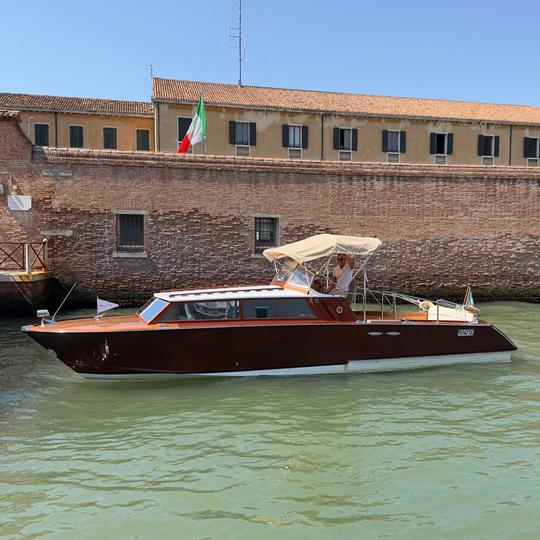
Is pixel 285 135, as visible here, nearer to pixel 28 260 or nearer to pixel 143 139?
pixel 143 139

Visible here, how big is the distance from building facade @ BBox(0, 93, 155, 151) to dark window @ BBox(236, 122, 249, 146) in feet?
16.2

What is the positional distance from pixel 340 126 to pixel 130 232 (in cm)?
1265

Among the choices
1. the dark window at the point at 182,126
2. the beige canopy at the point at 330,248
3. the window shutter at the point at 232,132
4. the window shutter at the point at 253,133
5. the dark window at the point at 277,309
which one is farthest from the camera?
the window shutter at the point at 253,133

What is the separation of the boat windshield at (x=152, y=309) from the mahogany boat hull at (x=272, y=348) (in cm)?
34

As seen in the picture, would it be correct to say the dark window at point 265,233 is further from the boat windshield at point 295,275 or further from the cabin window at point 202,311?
the cabin window at point 202,311

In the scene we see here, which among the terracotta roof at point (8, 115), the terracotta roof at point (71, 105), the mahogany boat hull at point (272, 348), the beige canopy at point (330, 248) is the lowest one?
the mahogany boat hull at point (272, 348)

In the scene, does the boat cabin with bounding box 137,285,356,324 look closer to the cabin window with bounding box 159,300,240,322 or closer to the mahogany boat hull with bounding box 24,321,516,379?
the cabin window with bounding box 159,300,240,322

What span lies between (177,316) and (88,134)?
66.1ft

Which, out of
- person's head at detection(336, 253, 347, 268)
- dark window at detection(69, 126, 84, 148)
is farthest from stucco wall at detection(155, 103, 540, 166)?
person's head at detection(336, 253, 347, 268)

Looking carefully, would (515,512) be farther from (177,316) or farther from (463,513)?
(177,316)

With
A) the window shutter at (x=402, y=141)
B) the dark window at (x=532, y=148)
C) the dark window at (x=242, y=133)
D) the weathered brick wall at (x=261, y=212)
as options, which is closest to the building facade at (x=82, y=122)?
the dark window at (x=242, y=133)

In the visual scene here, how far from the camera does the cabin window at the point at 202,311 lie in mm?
7859

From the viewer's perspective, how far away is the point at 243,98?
23.9m

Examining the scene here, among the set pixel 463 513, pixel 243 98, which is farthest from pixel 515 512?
pixel 243 98
